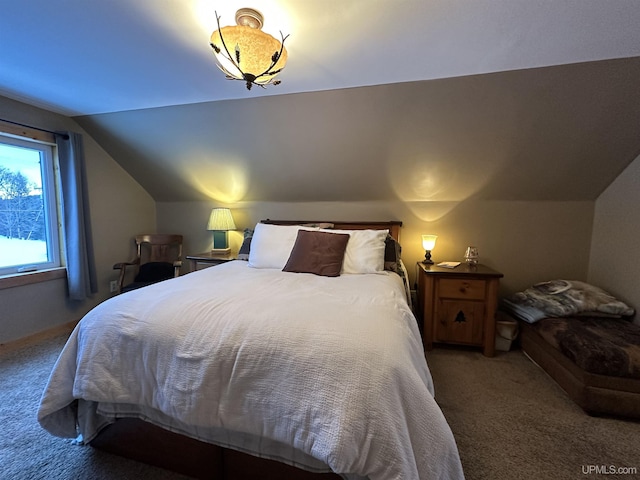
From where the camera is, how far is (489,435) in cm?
153

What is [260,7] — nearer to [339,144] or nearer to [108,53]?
[108,53]

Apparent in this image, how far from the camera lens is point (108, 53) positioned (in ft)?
5.80

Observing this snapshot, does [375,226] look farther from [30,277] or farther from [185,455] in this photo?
[30,277]

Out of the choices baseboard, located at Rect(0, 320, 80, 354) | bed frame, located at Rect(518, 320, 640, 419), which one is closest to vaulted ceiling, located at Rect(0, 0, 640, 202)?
bed frame, located at Rect(518, 320, 640, 419)

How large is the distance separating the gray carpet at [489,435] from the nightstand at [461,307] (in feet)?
1.02

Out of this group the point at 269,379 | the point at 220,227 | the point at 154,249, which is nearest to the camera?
the point at 269,379

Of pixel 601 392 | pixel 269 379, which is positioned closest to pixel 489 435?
pixel 601 392

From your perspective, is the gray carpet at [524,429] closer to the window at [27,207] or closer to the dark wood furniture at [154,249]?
the dark wood furniture at [154,249]

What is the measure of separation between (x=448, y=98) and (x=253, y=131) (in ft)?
5.35

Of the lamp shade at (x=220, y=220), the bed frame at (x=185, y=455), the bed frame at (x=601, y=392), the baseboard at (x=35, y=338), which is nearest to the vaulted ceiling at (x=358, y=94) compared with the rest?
the lamp shade at (x=220, y=220)

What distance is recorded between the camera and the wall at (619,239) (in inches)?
89.6

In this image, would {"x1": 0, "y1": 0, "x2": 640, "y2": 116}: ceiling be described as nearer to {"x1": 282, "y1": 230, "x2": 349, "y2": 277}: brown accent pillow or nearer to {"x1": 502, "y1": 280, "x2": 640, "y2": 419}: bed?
{"x1": 282, "y1": 230, "x2": 349, "y2": 277}: brown accent pillow

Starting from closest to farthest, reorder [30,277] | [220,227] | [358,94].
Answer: [358,94] < [30,277] < [220,227]

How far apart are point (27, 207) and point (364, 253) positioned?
304 centimetres
